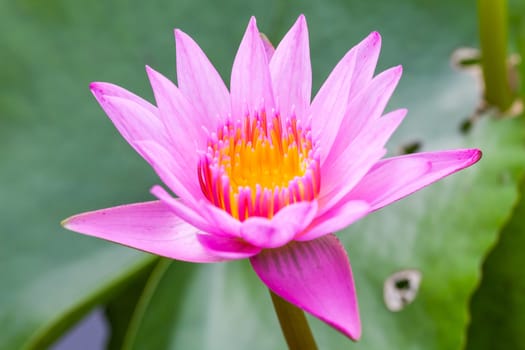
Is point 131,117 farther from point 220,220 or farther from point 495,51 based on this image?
point 495,51

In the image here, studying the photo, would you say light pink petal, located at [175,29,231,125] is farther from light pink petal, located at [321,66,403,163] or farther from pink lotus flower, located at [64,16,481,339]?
light pink petal, located at [321,66,403,163]

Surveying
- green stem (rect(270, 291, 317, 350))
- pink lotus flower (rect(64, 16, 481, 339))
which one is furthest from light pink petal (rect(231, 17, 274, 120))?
green stem (rect(270, 291, 317, 350))

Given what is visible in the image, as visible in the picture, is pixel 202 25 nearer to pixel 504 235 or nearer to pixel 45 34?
pixel 45 34

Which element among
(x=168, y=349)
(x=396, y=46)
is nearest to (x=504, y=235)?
(x=396, y=46)

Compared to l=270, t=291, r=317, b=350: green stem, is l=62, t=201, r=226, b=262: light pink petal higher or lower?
higher

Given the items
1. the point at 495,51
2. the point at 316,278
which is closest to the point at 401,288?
the point at 495,51

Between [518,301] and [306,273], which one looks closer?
[306,273]

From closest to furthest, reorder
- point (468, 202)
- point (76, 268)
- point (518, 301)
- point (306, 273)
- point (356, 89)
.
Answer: point (306, 273) < point (356, 89) < point (468, 202) < point (518, 301) < point (76, 268)
